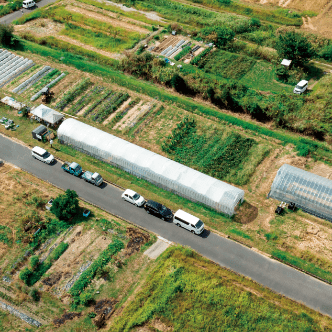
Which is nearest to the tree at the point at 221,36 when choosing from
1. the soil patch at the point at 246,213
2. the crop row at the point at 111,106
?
the crop row at the point at 111,106

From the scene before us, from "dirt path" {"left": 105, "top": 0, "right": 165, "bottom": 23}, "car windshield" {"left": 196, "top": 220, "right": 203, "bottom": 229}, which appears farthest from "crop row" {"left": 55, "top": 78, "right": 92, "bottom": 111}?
"car windshield" {"left": 196, "top": 220, "right": 203, "bottom": 229}

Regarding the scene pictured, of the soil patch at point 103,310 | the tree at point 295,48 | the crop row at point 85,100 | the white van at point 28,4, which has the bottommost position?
the soil patch at point 103,310

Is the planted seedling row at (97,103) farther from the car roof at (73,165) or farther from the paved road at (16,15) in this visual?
the paved road at (16,15)

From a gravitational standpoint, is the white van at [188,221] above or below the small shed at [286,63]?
below

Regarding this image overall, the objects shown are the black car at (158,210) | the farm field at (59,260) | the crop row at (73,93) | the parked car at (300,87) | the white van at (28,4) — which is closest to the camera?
the farm field at (59,260)

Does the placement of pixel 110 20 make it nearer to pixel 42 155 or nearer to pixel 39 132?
pixel 39 132
